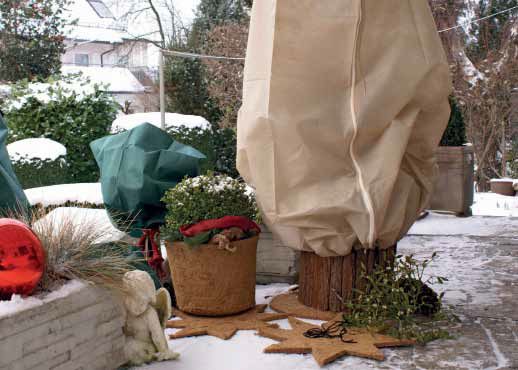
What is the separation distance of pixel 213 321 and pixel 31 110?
381cm

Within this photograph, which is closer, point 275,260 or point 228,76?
point 275,260

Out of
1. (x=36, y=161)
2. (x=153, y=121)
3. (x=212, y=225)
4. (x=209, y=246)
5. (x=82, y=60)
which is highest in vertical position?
(x=82, y=60)

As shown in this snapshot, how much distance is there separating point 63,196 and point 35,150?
111 centimetres

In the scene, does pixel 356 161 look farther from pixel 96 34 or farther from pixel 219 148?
pixel 96 34

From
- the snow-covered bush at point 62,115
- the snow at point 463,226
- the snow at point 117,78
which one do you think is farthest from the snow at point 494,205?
the snow at point 117,78

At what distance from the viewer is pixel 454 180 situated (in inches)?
278

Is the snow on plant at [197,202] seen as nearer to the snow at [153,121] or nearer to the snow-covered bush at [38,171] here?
the snow-covered bush at [38,171]

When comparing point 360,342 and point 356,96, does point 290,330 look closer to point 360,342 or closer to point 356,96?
point 360,342

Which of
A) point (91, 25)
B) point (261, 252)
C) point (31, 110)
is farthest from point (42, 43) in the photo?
point (91, 25)

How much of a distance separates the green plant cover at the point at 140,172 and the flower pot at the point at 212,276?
28 cm

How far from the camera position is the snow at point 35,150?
18.0 ft

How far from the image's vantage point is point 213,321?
336cm

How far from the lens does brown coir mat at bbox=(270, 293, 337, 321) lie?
3387mm

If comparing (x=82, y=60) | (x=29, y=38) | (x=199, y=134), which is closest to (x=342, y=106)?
(x=199, y=134)
